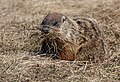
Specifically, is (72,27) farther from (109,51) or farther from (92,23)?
(109,51)

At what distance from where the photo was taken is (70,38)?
504 centimetres

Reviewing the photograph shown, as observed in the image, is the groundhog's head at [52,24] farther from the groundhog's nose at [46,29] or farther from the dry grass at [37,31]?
the dry grass at [37,31]

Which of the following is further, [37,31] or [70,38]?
[37,31]

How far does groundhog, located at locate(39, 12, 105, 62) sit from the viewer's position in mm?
4840

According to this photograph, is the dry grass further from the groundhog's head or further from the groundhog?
the groundhog's head

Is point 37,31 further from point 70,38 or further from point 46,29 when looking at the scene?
point 46,29

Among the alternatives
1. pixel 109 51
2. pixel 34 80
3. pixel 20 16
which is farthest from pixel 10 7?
pixel 34 80

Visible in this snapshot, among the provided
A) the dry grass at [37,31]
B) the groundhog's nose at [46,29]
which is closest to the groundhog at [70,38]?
the groundhog's nose at [46,29]

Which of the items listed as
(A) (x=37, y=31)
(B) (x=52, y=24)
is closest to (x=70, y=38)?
(B) (x=52, y=24)

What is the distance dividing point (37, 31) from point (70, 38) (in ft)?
3.50

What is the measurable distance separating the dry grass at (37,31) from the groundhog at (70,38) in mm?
157

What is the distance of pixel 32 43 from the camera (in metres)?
5.91

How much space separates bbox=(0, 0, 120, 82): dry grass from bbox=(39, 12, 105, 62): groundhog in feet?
0.51

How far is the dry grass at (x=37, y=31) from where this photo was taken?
466cm
